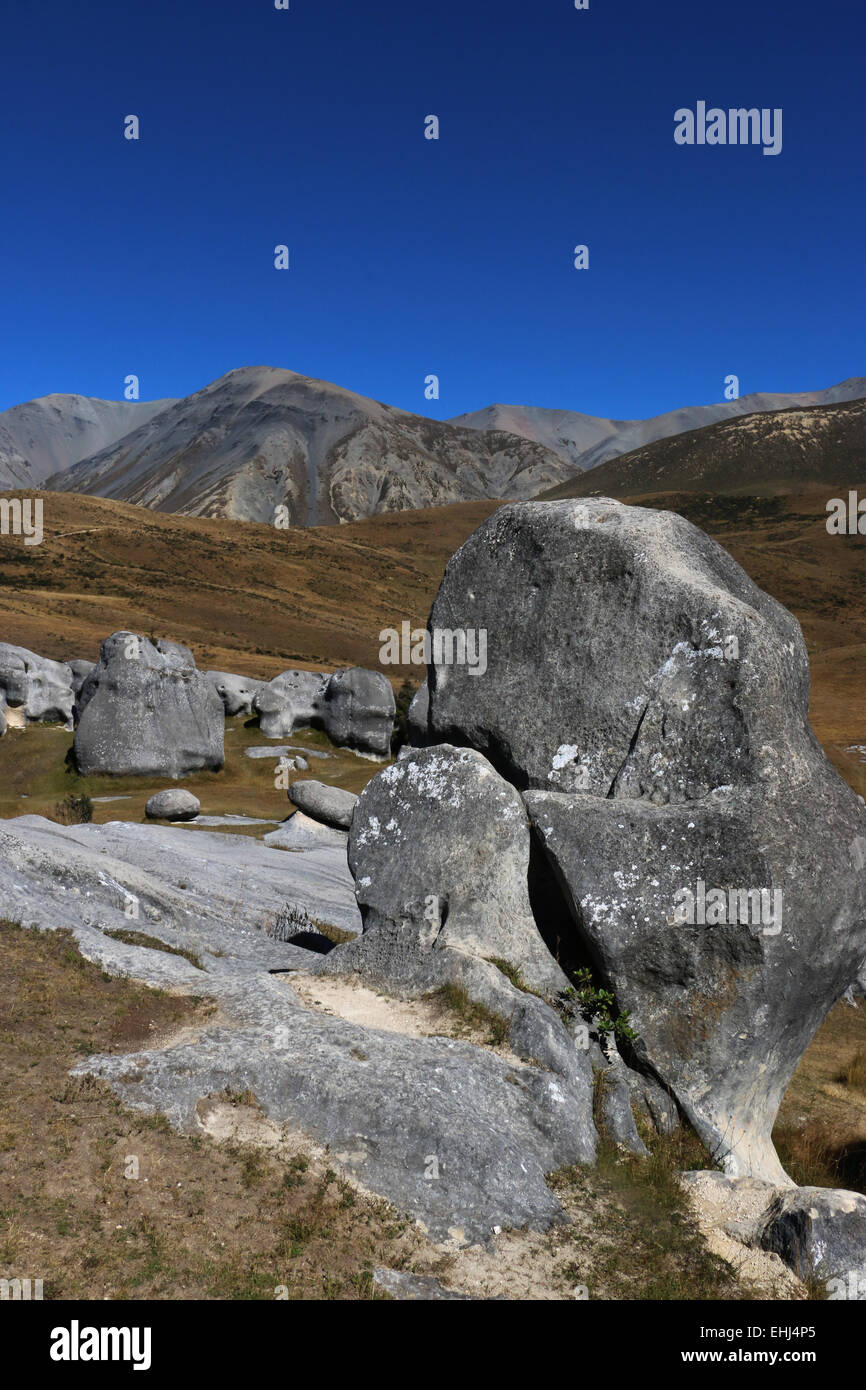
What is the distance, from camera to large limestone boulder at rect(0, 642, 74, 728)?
41688 millimetres

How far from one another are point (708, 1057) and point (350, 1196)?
16.0 ft

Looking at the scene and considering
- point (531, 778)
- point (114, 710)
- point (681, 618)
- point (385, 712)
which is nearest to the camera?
point (681, 618)

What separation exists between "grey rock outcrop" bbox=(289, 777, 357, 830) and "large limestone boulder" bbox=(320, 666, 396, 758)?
44.6 feet

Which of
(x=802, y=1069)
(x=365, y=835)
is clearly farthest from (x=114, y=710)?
(x=802, y=1069)

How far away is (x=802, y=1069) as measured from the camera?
16.9 meters

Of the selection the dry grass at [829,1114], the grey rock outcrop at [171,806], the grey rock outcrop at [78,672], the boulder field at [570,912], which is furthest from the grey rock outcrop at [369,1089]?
the grey rock outcrop at [78,672]

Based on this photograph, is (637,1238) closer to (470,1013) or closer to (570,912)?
(470,1013)

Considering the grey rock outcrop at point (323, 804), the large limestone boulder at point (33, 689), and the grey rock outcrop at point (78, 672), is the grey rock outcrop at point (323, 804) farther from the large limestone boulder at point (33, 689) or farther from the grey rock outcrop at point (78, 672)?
the grey rock outcrop at point (78, 672)

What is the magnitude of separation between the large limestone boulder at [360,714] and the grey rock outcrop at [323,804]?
13.6 meters

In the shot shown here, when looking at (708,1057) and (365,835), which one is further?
(365,835)

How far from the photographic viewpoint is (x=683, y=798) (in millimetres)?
12062

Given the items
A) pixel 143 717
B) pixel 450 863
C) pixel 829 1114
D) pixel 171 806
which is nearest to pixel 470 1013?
pixel 450 863

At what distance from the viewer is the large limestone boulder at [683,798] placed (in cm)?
1109
